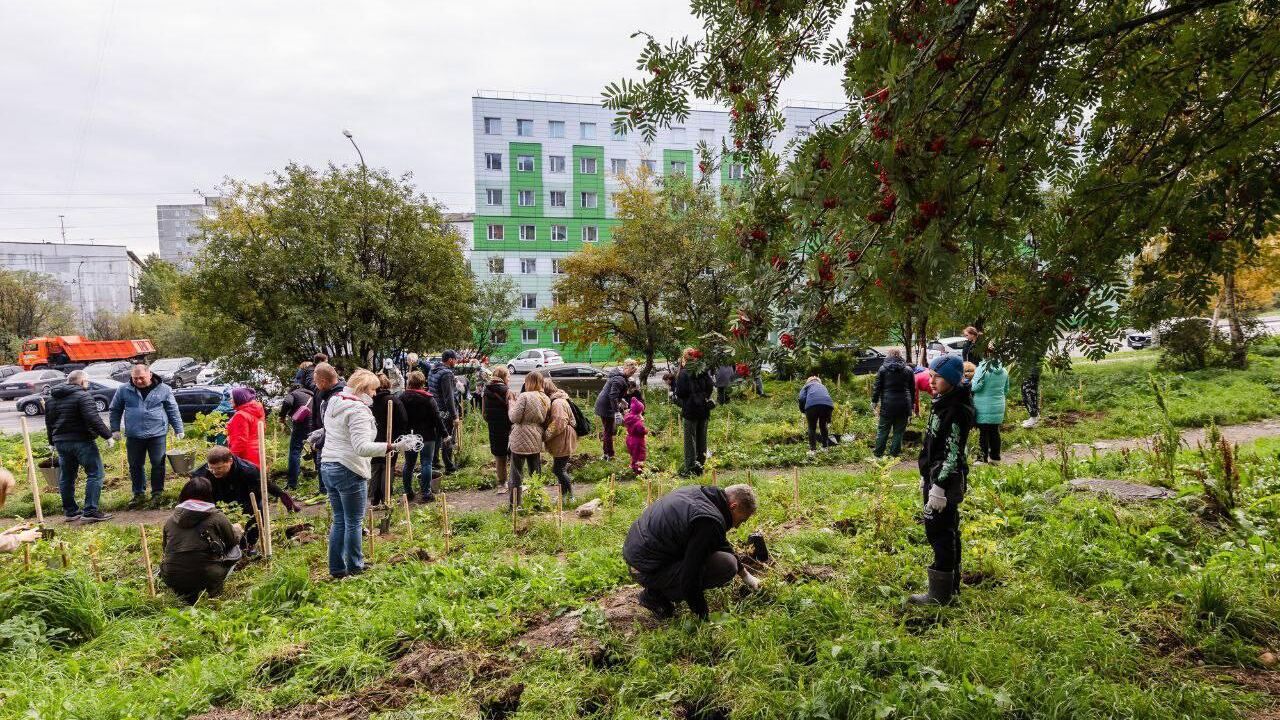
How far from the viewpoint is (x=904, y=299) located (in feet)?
9.26

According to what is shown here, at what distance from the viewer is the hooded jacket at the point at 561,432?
8133 millimetres

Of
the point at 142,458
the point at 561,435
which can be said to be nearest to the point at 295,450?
the point at 142,458

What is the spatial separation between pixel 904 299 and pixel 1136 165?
6.54 feet

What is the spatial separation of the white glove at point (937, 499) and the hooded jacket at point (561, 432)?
4.77 metres

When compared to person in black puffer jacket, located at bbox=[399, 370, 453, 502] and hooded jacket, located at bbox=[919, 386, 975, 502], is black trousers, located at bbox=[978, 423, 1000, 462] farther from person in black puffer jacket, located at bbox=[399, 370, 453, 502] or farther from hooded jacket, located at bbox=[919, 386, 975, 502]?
person in black puffer jacket, located at bbox=[399, 370, 453, 502]

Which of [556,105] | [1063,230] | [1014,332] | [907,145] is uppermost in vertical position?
[556,105]

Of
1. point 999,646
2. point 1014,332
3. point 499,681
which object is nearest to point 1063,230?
point 1014,332

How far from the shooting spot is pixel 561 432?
323 inches

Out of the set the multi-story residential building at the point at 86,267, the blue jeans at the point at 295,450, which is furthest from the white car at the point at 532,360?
the multi-story residential building at the point at 86,267

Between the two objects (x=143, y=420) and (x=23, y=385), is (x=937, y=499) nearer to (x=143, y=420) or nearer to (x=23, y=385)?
(x=143, y=420)

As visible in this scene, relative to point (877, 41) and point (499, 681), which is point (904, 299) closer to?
point (877, 41)

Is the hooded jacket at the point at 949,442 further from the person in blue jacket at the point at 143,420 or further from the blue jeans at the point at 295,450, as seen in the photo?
the person in blue jacket at the point at 143,420

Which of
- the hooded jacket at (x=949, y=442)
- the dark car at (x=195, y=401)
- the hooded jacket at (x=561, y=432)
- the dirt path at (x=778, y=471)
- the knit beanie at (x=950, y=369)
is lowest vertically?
the dirt path at (x=778, y=471)

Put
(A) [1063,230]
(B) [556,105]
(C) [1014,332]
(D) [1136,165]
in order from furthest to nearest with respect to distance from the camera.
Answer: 1. (B) [556,105]
2. (D) [1136,165]
3. (A) [1063,230]
4. (C) [1014,332]
